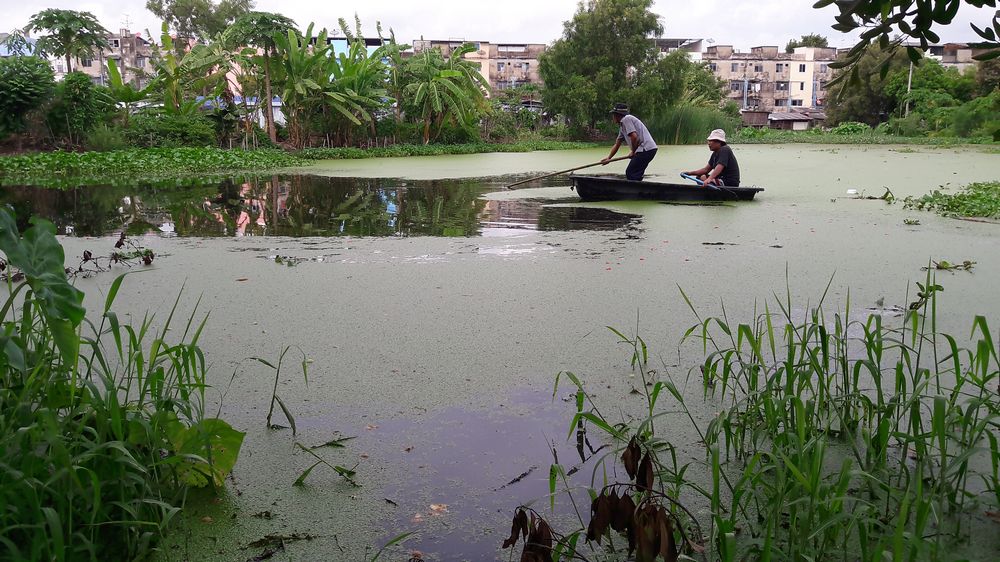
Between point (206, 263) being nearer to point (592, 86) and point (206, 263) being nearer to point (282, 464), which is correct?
point (282, 464)

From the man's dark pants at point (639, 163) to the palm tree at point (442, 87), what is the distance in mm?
7673

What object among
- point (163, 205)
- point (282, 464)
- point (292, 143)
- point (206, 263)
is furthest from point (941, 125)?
point (282, 464)

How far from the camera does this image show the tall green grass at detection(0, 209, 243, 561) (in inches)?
44.1

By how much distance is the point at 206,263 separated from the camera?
141 inches

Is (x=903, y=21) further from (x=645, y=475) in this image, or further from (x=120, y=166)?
(x=120, y=166)

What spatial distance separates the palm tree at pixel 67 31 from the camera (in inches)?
533

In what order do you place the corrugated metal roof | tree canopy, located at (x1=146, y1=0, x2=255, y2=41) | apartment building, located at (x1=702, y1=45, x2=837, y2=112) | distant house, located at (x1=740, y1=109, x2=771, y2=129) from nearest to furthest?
1. tree canopy, located at (x1=146, y1=0, x2=255, y2=41)
2. the corrugated metal roof
3. distant house, located at (x1=740, y1=109, x2=771, y2=129)
4. apartment building, located at (x1=702, y1=45, x2=837, y2=112)

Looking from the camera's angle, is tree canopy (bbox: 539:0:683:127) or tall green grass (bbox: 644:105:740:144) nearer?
tall green grass (bbox: 644:105:740:144)

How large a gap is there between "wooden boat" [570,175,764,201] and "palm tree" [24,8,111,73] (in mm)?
11593

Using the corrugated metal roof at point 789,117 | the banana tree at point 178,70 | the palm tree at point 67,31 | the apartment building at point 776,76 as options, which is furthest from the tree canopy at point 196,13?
the apartment building at point 776,76

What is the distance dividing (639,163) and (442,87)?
27.1 feet

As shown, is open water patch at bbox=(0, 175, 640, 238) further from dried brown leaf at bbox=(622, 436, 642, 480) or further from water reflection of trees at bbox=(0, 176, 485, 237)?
dried brown leaf at bbox=(622, 436, 642, 480)

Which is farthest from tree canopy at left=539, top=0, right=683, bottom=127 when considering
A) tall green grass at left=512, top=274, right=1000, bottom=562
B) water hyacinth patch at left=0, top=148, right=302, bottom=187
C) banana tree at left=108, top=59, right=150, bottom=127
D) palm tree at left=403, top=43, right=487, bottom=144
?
tall green grass at left=512, top=274, right=1000, bottom=562

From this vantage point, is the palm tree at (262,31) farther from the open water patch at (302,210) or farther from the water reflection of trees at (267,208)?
the open water patch at (302,210)
